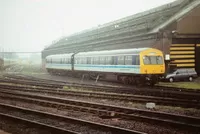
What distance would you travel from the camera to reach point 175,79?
92.0 ft

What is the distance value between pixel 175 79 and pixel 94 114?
60.4 ft

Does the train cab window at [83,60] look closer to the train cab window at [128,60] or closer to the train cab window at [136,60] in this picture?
the train cab window at [128,60]

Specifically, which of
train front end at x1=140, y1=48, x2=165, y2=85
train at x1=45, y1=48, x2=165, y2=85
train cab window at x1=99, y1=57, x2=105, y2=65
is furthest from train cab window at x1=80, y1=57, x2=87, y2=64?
train front end at x1=140, y1=48, x2=165, y2=85

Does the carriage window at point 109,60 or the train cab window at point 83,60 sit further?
the train cab window at point 83,60

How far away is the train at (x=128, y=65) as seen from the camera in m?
23.2

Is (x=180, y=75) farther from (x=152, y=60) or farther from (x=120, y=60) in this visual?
(x=120, y=60)

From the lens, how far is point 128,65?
2411 centimetres

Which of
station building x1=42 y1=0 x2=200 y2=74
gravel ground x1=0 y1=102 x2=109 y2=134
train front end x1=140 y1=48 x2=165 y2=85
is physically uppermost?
station building x1=42 y1=0 x2=200 y2=74

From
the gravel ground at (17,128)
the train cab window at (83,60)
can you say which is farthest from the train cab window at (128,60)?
the gravel ground at (17,128)

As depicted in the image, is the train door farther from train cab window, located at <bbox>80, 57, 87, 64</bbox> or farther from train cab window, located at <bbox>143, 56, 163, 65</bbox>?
train cab window, located at <bbox>80, 57, 87, 64</bbox>

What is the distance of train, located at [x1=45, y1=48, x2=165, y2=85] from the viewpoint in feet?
76.1

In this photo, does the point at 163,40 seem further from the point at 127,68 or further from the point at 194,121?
the point at 194,121

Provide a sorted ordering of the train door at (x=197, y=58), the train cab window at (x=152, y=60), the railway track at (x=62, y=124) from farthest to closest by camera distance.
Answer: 1. the train door at (x=197, y=58)
2. the train cab window at (x=152, y=60)
3. the railway track at (x=62, y=124)

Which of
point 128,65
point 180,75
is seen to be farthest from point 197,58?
point 128,65
